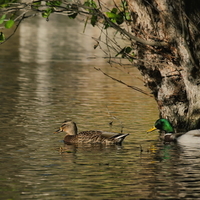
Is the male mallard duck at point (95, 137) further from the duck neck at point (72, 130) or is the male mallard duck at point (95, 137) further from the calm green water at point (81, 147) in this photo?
the duck neck at point (72, 130)

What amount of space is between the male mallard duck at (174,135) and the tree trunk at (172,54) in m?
0.70

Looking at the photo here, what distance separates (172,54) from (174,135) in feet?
6.02

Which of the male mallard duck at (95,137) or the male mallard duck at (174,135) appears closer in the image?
the male mallard duck at (95,137)

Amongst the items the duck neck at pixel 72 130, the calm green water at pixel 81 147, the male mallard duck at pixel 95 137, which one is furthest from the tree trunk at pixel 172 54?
the duck neck at pixel 72 130

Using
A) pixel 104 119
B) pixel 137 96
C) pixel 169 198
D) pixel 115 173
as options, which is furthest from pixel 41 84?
pixel 169 198

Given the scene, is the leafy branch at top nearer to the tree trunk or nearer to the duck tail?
the tree trunk

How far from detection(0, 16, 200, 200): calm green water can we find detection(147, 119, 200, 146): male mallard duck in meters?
0.29

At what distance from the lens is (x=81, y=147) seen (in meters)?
14.5

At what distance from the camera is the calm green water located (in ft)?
34.9

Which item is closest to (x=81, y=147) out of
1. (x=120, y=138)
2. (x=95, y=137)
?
(x=95, y=137)

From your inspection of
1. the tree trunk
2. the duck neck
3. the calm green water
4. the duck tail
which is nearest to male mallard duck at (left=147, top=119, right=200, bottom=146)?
the calm green water

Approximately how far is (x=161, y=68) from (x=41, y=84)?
8637mm

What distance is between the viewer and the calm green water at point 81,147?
10.6 m

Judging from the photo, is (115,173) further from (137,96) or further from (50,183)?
(137,96)
